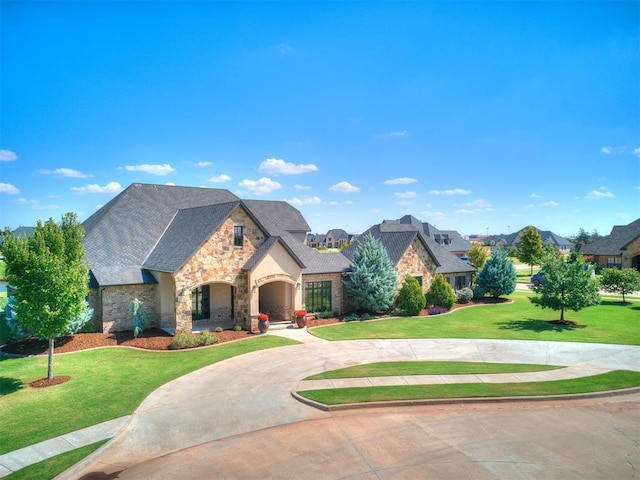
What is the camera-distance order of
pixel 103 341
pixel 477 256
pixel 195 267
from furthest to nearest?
pixel 477 256 < pixel 195 267 < pixel 103 341

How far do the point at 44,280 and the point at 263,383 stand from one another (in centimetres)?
923

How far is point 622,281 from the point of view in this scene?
3444 centimetres

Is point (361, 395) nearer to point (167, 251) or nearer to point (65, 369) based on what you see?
point (65, 369)

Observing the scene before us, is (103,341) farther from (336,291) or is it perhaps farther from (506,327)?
(506,327)

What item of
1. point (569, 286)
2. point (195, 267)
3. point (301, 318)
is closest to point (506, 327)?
point (569, 286)

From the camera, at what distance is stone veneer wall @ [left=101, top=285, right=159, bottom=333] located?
75.1 ft

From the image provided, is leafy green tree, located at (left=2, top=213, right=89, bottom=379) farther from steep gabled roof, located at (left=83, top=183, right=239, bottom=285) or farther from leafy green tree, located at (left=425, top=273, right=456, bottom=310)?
leafy green tree, located at (left=425, top=273, right=456, bottom=310)

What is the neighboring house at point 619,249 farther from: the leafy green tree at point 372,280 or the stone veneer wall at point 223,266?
the stone veneer wall at point 223,266

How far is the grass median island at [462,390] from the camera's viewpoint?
13.3 metres

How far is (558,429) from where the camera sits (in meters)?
11.4

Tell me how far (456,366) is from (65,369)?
54.8ft

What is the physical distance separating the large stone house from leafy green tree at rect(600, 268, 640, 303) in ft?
64.3

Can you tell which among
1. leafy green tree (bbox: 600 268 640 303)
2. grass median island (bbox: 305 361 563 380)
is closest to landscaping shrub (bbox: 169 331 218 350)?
grass median island (bbox: 305 361 563 380)

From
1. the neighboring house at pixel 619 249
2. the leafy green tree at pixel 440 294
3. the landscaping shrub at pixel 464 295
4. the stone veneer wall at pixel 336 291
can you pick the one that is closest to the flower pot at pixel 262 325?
the stone veneer wall at pixel 336 291
